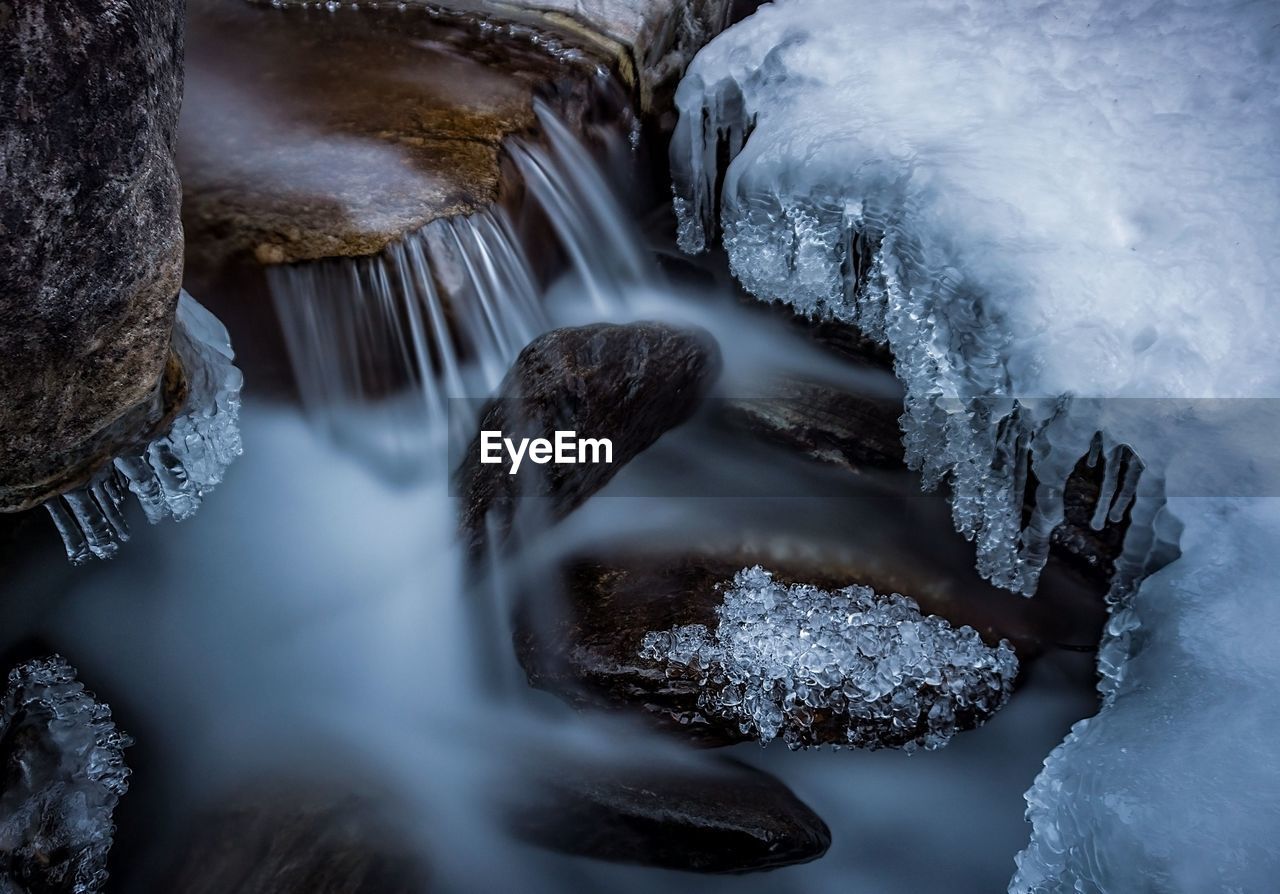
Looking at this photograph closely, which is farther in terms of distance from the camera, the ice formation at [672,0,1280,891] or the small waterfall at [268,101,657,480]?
the small waterfall at [268,101,657,480]

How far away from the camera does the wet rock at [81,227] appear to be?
1912 mm

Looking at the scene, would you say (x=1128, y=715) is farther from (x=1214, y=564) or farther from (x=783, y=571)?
(x=783, y=571)

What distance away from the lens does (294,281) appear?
3129 millimetres

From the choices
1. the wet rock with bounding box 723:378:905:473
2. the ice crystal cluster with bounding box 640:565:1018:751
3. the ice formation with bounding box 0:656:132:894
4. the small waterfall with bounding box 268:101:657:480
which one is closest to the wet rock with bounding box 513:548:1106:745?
the ice crystal cluster with bounding box 640:565:1018:751

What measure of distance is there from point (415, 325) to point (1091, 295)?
7.53 ft

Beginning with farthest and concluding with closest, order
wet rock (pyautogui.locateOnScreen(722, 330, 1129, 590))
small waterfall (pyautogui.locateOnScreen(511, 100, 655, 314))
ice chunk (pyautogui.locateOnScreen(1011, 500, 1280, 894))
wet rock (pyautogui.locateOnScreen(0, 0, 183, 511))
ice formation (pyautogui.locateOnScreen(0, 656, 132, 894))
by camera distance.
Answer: small waterfall (pyautogui.locateOnScreen(511, 100, 655, 314)), wet rock (pyautogui.locateOnScreen(722, 330, 1129, 590)), ice formation (pyautogui.locateOnScreen(0, 656, 132, 894)), ice chunk (pyautogui.locateOnScreen(1011, 500, 1280, 894)), wet rock (pyautogui.locateOnScreen(0, 0, 183, 511))

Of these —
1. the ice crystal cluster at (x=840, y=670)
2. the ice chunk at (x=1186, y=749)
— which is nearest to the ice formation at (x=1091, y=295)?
the ice chunk at (x=1186, y=749)

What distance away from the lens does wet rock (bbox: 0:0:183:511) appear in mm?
1912

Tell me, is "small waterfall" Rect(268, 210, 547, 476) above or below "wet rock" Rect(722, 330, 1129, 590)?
above

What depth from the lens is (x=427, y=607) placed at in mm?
3258

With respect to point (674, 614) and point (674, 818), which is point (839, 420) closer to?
point (674, 614)

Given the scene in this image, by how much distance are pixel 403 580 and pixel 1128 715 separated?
2.45 meters

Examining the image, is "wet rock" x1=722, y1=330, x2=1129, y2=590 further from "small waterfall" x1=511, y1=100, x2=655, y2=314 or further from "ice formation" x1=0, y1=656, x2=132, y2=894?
"ice formation" x1=0, y1=656, x2=132, y2=894

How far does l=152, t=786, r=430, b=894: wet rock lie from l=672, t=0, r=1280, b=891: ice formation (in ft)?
6.05
